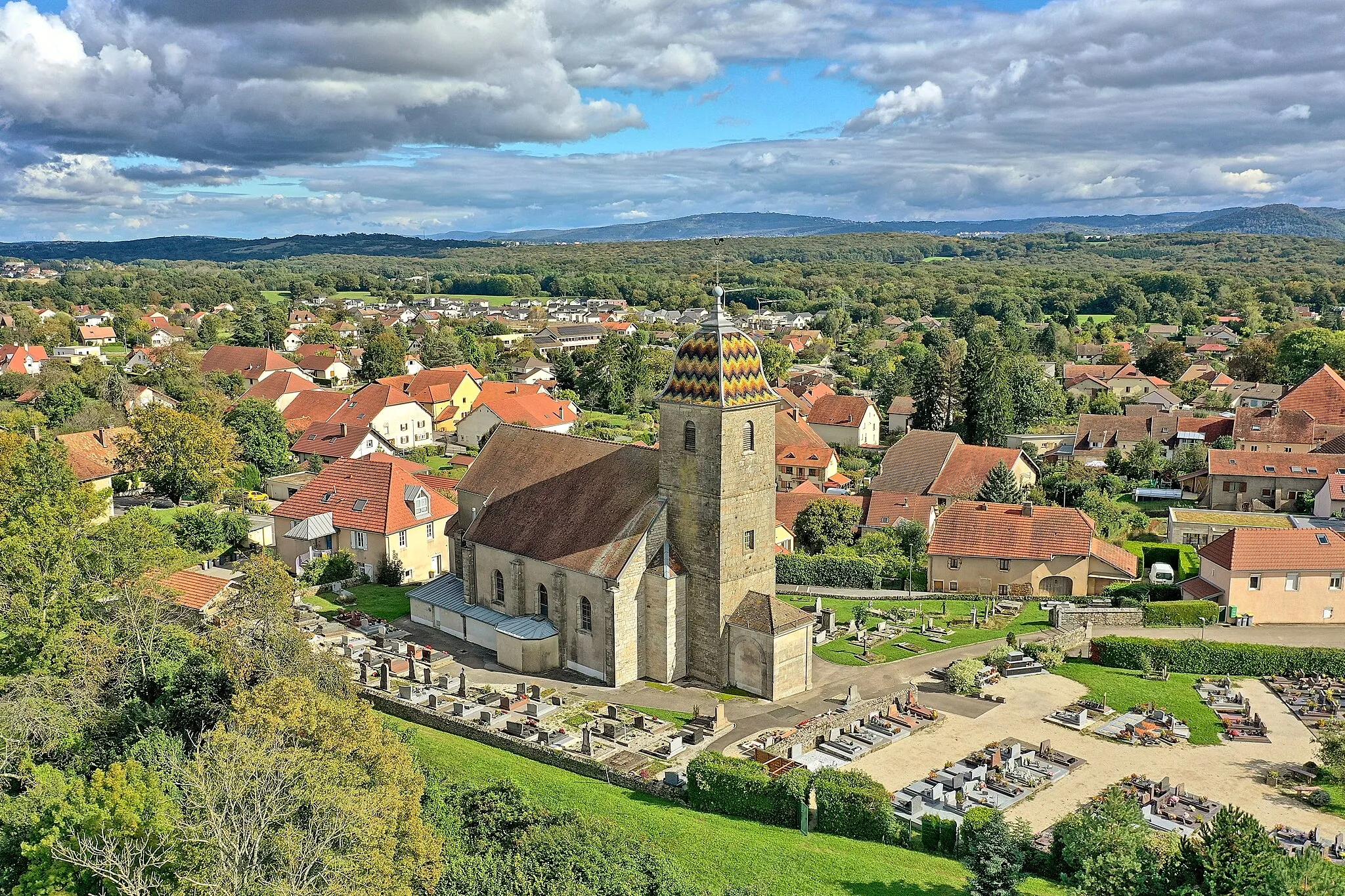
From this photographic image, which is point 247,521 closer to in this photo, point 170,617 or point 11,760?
point 170,617

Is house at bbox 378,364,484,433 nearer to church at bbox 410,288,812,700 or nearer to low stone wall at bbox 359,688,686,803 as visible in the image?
church at bbox 410,288,812,700

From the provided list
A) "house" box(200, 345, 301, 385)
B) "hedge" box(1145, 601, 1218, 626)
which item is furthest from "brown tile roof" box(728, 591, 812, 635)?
"house" box(200, 345, 301, 385)

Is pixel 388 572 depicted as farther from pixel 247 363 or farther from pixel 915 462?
pixel 247 363

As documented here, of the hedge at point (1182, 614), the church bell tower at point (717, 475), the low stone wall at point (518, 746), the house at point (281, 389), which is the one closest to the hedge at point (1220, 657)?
the hedge at point (1182, 614)

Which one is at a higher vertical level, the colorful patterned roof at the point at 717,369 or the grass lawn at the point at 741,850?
the colorful patterned roof at the point at 717,369

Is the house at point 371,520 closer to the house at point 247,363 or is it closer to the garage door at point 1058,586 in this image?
the garage door at point 1058,586

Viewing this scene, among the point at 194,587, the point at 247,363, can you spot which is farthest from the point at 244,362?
the point at 194,587
